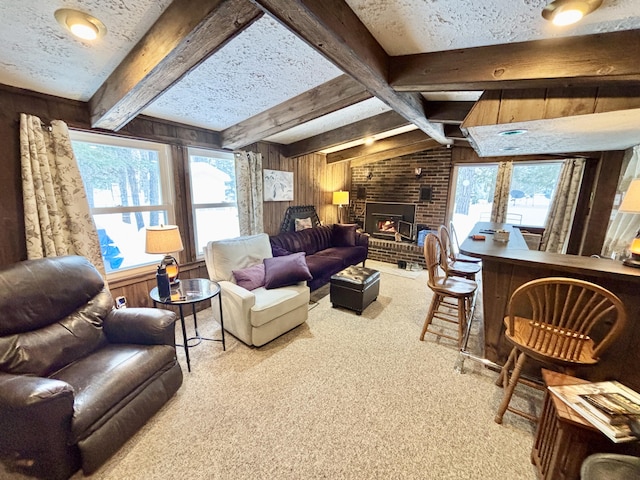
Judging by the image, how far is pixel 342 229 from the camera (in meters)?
4.74

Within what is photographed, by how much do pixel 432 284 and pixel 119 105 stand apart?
294 centimetres

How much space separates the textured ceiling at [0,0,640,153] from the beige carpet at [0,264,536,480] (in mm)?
2289

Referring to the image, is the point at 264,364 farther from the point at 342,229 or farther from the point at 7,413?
the point at 342,229

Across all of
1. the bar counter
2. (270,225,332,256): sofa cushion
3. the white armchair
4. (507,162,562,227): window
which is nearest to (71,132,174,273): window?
the white armchair

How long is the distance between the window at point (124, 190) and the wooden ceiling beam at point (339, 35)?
2.14 metres

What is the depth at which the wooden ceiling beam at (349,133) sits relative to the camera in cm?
334

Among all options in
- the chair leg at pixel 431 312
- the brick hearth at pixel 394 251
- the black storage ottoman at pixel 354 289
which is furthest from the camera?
the brick hearth at pixel 394 251

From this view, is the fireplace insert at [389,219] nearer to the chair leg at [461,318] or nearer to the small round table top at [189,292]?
the chair leg at [461,318]

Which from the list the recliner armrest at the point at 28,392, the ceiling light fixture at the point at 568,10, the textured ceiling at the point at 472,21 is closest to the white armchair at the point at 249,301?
the recliner armrest at the point at 28,392

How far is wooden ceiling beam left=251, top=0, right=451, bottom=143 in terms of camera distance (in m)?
1.14

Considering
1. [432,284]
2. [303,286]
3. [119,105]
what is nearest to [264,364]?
[303,286]

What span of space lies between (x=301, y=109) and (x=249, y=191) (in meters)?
1.46

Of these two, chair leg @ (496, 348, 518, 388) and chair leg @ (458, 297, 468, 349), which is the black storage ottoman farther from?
chair leg @ (496, 348, 518, 388)

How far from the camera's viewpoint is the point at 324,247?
15.1ft
